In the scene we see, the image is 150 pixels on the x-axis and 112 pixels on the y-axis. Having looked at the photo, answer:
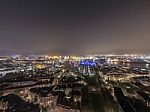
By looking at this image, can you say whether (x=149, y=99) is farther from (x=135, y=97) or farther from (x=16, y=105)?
(x=16, y=105)

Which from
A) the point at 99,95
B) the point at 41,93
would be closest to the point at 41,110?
the point at 41,93

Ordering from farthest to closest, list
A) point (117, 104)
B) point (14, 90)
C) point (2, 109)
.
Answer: point (14, 90), point (117, 104), point (2, 109)

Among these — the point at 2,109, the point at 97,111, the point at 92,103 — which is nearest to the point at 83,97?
the point at 92,103

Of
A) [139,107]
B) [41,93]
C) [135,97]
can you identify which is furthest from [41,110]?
[135,97]

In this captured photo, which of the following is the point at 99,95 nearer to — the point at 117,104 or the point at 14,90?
the point at 117,104

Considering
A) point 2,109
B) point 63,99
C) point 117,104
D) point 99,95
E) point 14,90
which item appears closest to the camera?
point 2,109

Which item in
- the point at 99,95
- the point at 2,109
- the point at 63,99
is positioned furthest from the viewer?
the point at 99,95

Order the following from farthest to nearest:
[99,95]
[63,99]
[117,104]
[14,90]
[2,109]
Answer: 1. [14,90]
2. [99,95]
3. [63,99]
4. [117,104]
5. [2,109]

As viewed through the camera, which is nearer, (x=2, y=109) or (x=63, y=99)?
(x=2, y=109)

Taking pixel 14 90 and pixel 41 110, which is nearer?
pixel 41 110
